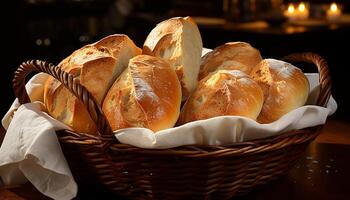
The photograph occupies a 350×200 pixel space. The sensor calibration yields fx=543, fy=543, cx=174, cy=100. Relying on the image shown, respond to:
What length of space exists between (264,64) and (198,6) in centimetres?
446

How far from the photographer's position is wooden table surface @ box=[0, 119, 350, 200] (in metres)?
1.04

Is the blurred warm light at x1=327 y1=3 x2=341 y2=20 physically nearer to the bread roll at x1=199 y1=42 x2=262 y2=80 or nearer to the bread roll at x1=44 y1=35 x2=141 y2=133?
the bread roll at x1=199 y1=42 x2=262 y2=80

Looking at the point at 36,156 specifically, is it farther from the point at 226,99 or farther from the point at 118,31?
the point at 118,31

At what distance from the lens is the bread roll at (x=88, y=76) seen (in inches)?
41.5

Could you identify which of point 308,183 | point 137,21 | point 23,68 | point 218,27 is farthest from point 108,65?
point 137,21

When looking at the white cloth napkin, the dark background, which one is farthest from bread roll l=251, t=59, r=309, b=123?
the dark background

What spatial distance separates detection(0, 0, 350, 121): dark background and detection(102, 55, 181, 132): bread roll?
2.32 m

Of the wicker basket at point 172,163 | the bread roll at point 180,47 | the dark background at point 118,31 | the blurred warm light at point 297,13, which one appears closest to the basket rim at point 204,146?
the wicker basket at point 172,163

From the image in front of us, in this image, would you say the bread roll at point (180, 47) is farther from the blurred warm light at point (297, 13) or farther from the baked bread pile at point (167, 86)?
the blurred warm light at point (297, 13)

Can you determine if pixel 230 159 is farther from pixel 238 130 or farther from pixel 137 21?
pixel 137 21

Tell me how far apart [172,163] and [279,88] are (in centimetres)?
32

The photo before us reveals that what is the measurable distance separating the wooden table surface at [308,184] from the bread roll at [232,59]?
25 centimetres

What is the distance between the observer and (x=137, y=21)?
4.73m

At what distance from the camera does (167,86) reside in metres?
1.04
